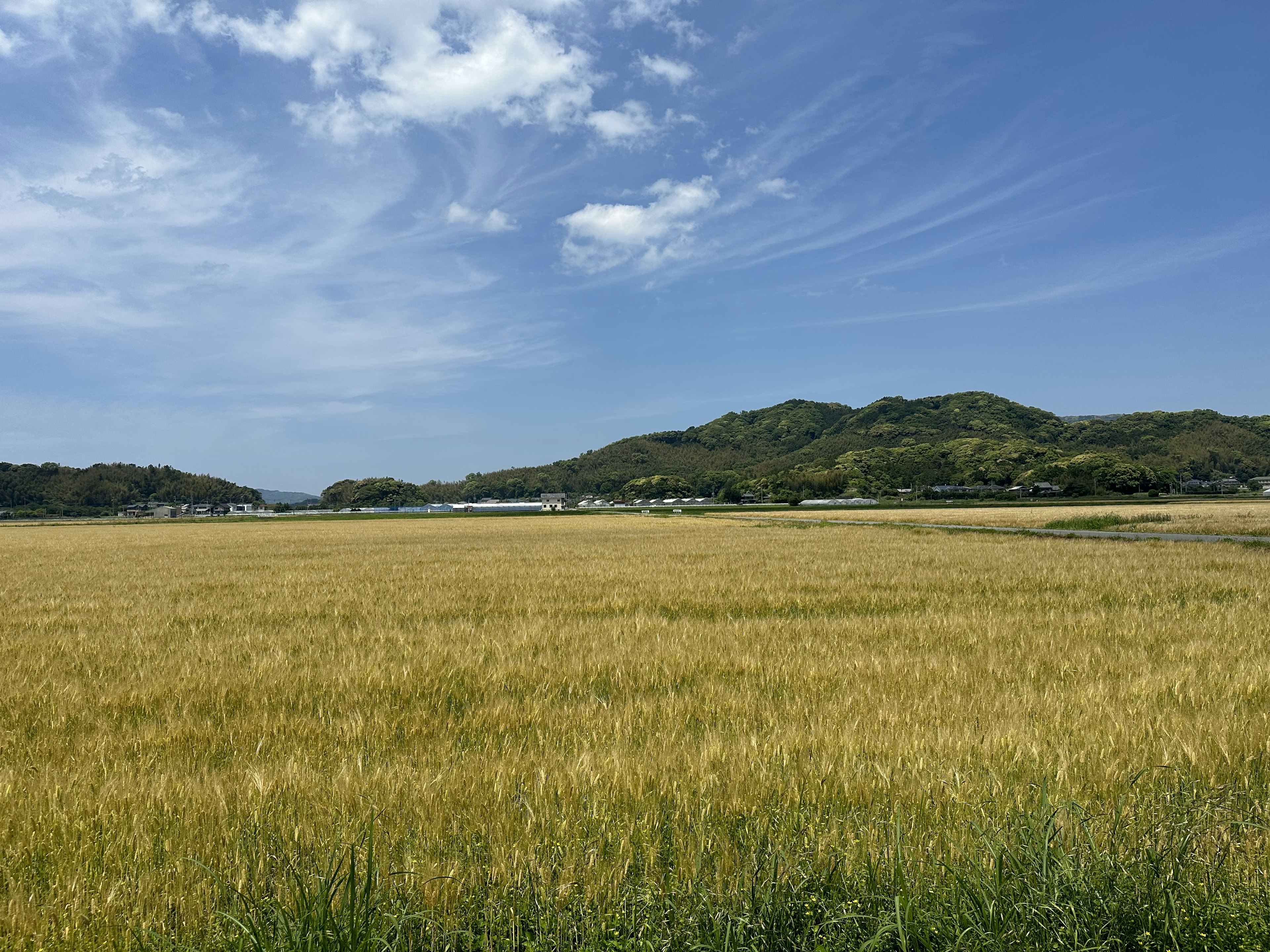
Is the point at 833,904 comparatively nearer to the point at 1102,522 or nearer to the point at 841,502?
the point at 1102,522

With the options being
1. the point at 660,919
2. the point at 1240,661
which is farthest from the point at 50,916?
the point at 1240,661

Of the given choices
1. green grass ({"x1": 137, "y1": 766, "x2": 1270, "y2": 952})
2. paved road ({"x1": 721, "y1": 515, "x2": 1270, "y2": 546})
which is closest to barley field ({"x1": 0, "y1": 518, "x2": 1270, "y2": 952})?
green grass ({"x1": 137, "y1": 766, "x2": 1270, "y2": 952})

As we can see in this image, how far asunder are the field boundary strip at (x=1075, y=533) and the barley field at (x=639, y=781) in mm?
23225

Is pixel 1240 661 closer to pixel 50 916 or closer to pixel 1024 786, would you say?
pixel 1024 786

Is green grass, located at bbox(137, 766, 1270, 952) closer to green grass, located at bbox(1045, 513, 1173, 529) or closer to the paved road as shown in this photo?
the paved road

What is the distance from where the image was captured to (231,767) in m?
4.21

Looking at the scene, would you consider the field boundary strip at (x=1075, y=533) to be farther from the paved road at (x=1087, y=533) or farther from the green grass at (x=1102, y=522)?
the green grass at (x=1102, y=522)

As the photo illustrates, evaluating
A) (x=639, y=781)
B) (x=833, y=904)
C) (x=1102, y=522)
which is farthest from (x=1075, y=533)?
(x=833, y=904)

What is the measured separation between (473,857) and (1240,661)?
797cm

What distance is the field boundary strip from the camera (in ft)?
92.8

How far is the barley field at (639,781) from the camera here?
2.48 m

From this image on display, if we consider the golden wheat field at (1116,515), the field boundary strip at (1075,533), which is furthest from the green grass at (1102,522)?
the field boundary strip at (1075,533)

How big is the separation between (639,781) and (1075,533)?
129ft

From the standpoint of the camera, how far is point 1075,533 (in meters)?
35.8
